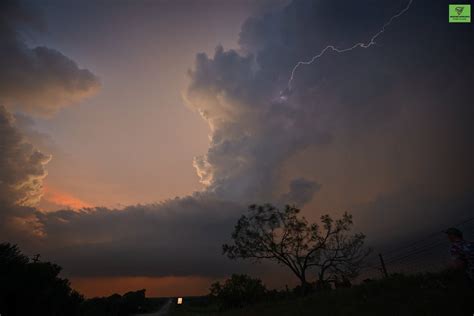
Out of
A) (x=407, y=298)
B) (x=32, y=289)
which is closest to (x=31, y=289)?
(x=32, y=289)

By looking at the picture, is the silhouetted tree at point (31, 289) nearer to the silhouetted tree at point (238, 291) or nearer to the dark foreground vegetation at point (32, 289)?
the dark foreground vegetation at point (32, 289)

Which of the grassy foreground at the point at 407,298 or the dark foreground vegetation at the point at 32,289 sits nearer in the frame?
the grassy foreground at the point at 407,298

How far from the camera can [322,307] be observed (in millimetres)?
17922

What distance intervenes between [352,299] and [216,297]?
2909 cm

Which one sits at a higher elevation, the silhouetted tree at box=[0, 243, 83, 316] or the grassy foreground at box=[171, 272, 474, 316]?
→ the grassy foreground at box=[171, 272, 474, 316]

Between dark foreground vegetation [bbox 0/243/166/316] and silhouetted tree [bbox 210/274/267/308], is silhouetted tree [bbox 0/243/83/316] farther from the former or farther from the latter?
silhouetted tree [bbox 210/274/267/308]

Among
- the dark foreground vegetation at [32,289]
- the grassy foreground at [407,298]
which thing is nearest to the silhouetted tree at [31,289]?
the dark foreground vegetation at [32,289]

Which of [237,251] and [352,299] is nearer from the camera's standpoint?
[352,299]

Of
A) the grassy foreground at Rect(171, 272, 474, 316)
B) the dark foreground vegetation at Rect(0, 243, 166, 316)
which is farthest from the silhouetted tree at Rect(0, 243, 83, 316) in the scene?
the grassy foreground at Rect(171, 272, 474, 316)

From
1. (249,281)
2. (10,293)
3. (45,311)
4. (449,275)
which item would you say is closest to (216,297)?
(249,281)

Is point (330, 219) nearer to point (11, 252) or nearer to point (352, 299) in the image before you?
point (352, 299)

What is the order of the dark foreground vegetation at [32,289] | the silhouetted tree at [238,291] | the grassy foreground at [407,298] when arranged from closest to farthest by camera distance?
the grassy foreground at [407,298], the dark foreground vegetation at [32,289], the silhouetted tree at [238,291]

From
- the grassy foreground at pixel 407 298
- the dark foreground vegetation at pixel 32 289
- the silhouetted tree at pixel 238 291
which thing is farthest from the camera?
the silhouetted tree at pixel 238 291

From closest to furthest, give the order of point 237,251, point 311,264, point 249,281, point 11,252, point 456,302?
point 456,302 → point 11,252 → point 311,264 → point 237,251 → point 249,281
